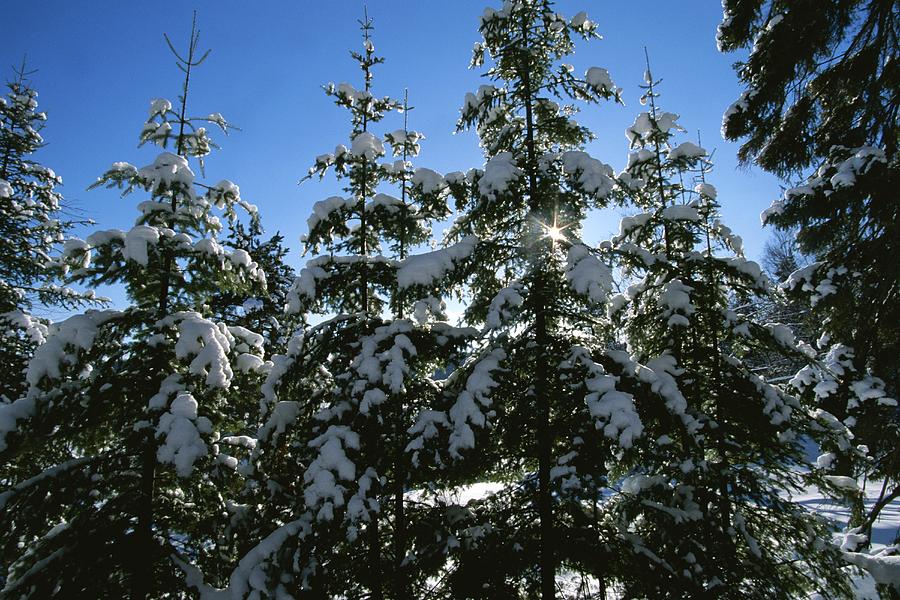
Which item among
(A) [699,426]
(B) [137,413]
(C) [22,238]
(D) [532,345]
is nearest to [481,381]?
(D) [532,345]

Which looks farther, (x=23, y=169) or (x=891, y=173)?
(x=23, y=169)

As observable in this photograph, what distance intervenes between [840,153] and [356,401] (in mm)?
7426

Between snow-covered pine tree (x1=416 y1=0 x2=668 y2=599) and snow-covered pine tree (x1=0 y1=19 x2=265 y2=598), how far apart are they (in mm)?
3332

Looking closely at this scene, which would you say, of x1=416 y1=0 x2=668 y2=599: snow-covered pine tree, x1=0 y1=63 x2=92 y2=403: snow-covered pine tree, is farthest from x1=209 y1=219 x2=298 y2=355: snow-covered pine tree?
x1=416 y1=0 x2=668 y2=599: snow-covered pine tree

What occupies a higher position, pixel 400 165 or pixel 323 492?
pixel 400 165

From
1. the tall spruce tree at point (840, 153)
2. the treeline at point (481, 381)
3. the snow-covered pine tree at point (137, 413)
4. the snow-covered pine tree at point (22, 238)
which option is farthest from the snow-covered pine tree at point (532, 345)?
the snow-covered pine tree at point (22, 238)

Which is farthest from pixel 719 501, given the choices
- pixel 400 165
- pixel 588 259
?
pixel 400 165

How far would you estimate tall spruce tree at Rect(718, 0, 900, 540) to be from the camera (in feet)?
16.1

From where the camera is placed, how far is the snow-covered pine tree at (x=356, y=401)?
16.7 ft

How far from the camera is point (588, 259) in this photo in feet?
17.2

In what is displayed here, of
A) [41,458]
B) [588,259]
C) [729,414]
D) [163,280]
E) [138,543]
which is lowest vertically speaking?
[138,543]

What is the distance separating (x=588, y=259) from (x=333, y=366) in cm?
420

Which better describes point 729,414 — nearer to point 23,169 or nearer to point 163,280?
point 163,280

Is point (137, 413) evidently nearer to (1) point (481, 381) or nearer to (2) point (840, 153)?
(1) point (481, 381)
